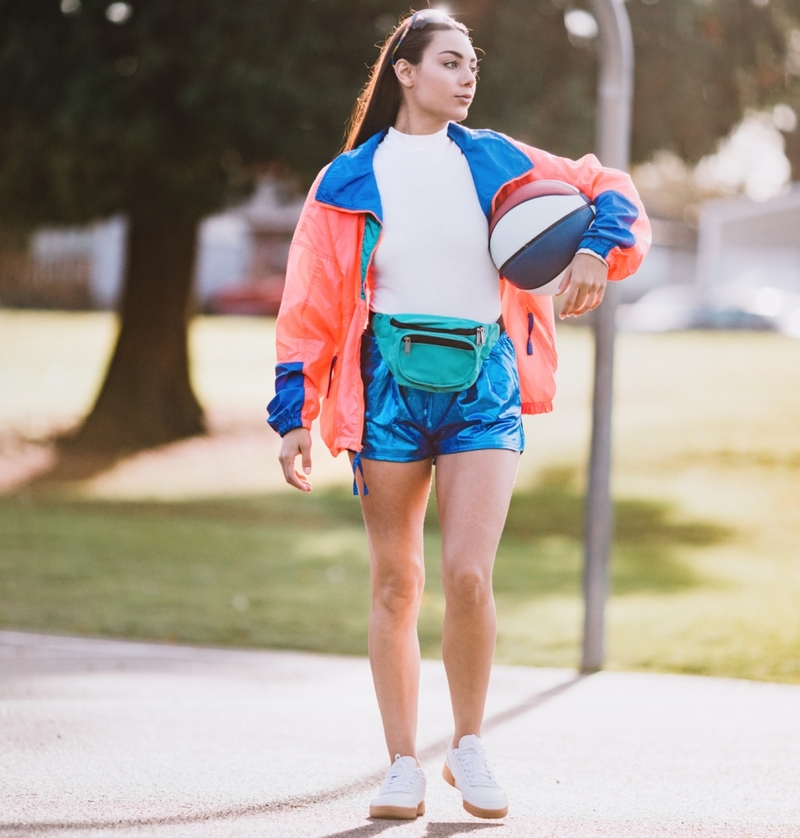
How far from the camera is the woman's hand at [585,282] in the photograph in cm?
355

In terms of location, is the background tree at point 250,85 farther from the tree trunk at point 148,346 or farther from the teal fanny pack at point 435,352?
the teal fanny pack at point 435,352

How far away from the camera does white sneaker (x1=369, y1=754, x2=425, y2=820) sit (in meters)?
3.62

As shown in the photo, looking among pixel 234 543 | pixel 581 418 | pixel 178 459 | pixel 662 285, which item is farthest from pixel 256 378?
pixel 662 285

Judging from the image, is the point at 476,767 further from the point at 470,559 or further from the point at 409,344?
the point at 409,344

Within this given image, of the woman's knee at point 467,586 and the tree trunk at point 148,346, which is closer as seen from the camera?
the woman's knee at point 467,586

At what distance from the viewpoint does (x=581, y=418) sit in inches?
763

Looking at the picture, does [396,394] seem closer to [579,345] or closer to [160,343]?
[160,343]

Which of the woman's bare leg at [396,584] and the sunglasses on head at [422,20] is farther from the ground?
the sunglasses on head at [422,20]

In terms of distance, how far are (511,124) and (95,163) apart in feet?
13.9

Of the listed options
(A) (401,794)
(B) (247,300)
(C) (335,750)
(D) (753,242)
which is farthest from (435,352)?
(D) (753,242)

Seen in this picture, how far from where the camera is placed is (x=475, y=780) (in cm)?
358

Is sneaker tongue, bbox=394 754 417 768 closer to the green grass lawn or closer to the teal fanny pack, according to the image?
the teal fanny pack

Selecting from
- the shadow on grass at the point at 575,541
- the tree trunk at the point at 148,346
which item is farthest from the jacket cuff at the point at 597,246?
the tree trunk at the point at 148,346

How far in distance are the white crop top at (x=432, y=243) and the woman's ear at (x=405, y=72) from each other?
19cm
